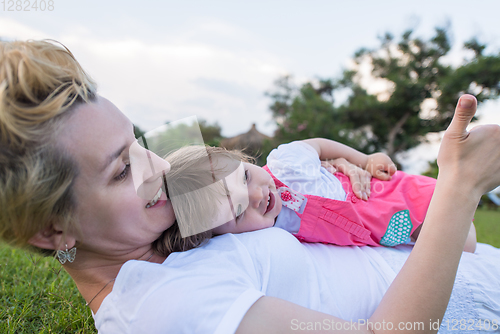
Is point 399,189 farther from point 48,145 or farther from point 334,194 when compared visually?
point 48,145

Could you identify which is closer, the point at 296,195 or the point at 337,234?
the point at 337,234

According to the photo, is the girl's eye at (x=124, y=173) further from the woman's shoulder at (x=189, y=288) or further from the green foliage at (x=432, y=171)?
the green foliage at (x=432, y=171)

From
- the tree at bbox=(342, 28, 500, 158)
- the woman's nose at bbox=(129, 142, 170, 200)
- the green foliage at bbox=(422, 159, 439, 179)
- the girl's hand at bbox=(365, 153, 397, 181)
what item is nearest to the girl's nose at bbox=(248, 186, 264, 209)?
the woman's nose at bbox=(129, 142, 170, 200)

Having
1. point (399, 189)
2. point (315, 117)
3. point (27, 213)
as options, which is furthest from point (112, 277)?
point (315, 117)

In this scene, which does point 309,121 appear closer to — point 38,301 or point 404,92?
point 404,92

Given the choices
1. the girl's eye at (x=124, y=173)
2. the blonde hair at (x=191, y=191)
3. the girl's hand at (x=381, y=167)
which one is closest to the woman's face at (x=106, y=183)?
the girl's eye at (x=124, y=173)

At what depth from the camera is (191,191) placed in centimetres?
147

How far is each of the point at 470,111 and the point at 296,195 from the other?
104 centimetres

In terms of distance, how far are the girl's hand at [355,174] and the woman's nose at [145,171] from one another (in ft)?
4.56

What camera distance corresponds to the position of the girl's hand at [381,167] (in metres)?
2.33

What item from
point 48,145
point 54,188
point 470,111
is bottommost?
point 54,188

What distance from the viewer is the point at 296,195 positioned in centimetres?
192

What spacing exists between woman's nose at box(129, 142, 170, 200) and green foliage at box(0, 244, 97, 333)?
80 centimetres

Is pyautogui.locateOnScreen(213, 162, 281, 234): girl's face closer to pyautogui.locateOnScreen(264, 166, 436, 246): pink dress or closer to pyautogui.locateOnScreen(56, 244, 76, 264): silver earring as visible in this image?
pyautogui.locateOnScreen(264, 166, 436, 246): pink dress
